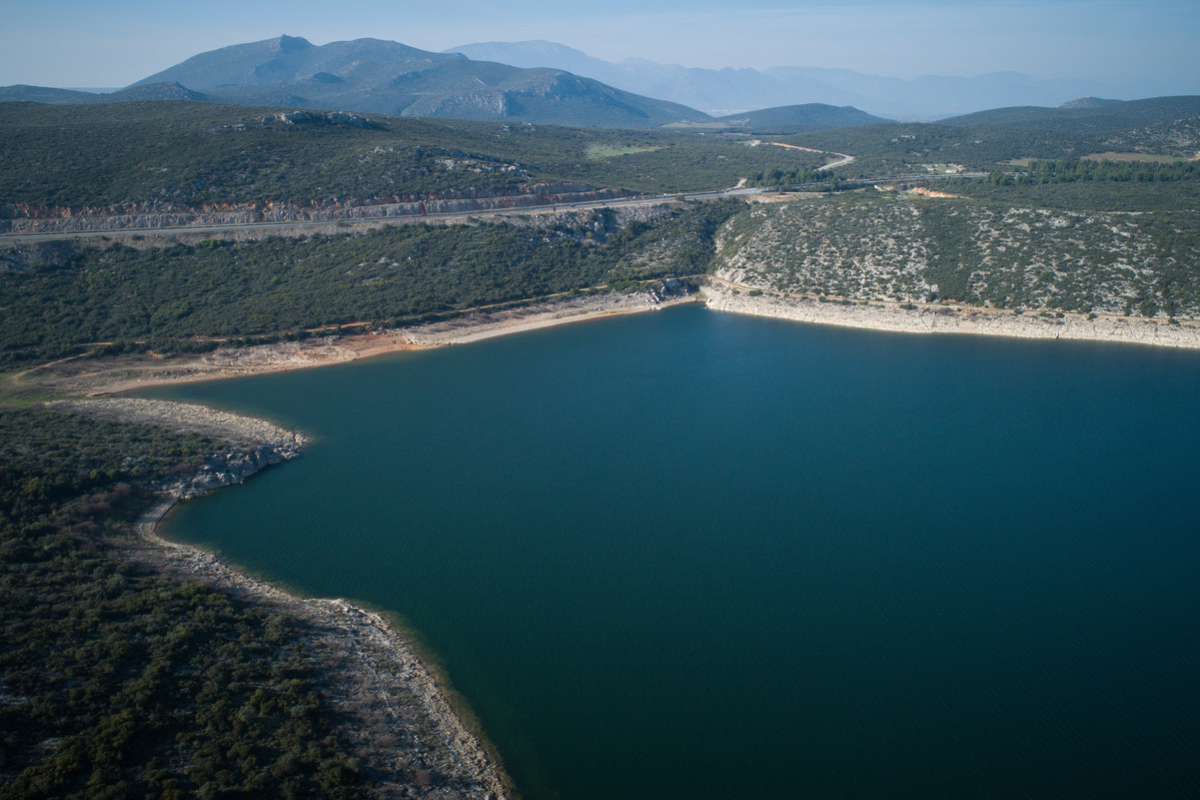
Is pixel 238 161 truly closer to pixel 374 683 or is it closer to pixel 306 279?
pixel 306 279

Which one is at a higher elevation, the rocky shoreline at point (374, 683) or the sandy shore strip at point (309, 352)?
the sandy shore strip at point (309, 352)

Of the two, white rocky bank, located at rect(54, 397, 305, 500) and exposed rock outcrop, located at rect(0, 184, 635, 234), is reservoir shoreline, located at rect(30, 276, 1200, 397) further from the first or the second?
exposed rock outcrop, located at rect(0, 184, 635, 234)

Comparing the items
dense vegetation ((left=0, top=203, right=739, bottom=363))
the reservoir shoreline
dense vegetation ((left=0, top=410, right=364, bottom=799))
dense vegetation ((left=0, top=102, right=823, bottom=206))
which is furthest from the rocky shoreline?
dense vegetation ((left=0, top=102, right=823, bottom=206))

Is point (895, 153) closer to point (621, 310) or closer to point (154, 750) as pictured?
point (621, 310)

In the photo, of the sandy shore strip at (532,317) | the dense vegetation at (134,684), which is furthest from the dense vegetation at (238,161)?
the dense vegetation at (134,684)

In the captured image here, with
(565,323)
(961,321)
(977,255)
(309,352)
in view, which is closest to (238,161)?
(309,352)

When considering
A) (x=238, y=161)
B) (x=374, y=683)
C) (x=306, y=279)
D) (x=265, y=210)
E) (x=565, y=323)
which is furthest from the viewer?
(x=238, y=161)

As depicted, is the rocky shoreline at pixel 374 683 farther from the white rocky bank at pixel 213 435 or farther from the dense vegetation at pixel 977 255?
the dense vegetation at pixel 977 255
